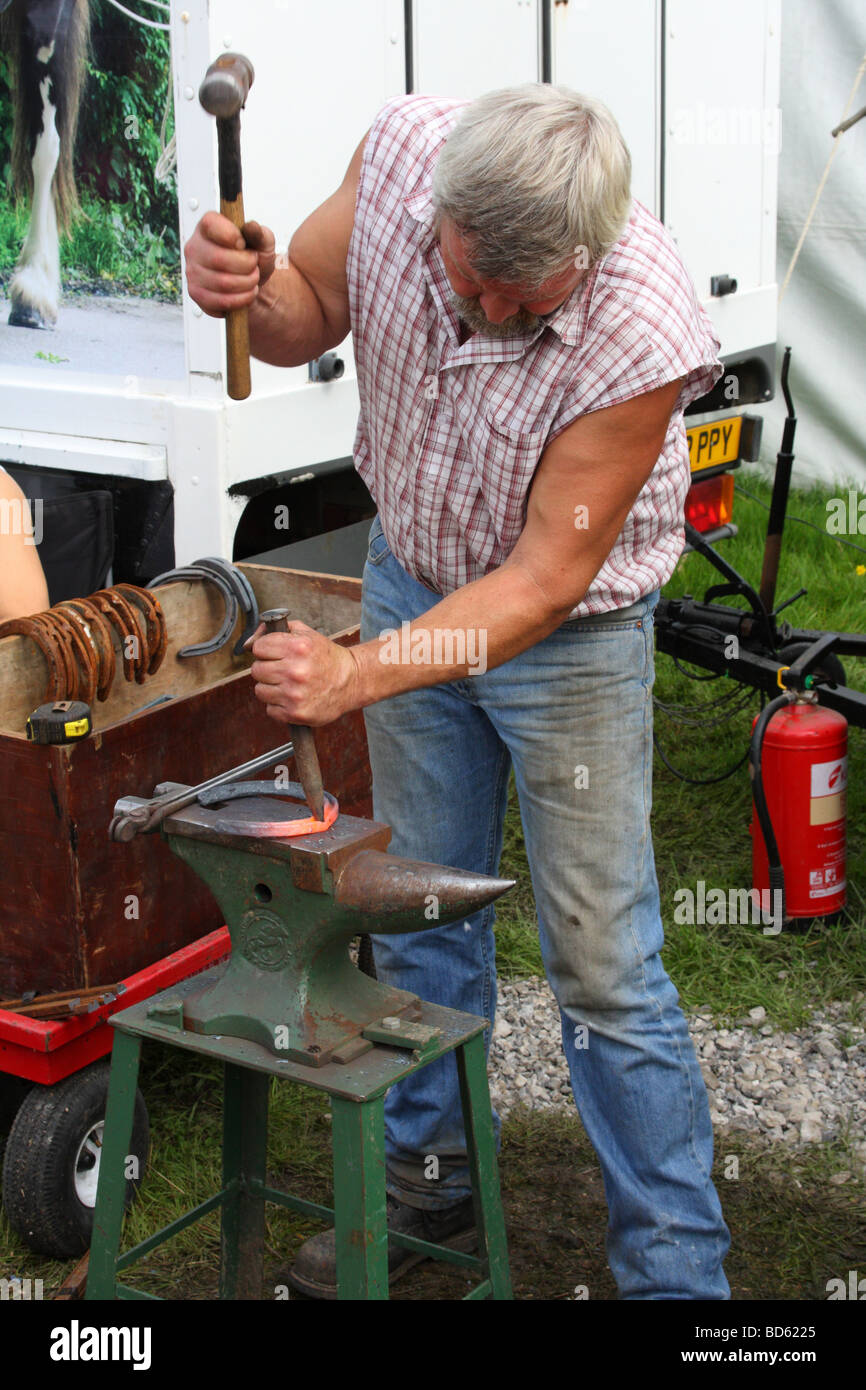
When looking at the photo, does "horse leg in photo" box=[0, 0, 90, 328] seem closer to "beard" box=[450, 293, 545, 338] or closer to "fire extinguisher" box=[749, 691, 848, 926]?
"beard" box=[450, 293, 545, 338]

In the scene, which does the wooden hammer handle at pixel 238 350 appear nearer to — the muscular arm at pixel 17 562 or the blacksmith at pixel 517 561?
the blacksmith at pixel 517 561

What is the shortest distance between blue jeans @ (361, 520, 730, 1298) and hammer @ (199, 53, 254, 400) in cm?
37

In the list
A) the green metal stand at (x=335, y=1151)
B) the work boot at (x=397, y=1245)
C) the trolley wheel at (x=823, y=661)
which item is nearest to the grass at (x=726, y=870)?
the trolley wheel at (x=823, y=661)

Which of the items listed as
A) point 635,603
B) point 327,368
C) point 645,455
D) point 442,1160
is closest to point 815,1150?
point 442,1160

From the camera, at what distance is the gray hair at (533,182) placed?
169 cm

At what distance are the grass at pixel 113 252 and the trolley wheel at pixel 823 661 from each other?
164 centimetres

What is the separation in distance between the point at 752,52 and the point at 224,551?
269 centimetres

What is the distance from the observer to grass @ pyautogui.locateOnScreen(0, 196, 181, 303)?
115 inches

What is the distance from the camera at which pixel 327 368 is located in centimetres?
310

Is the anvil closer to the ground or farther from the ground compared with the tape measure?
closer to the ground
